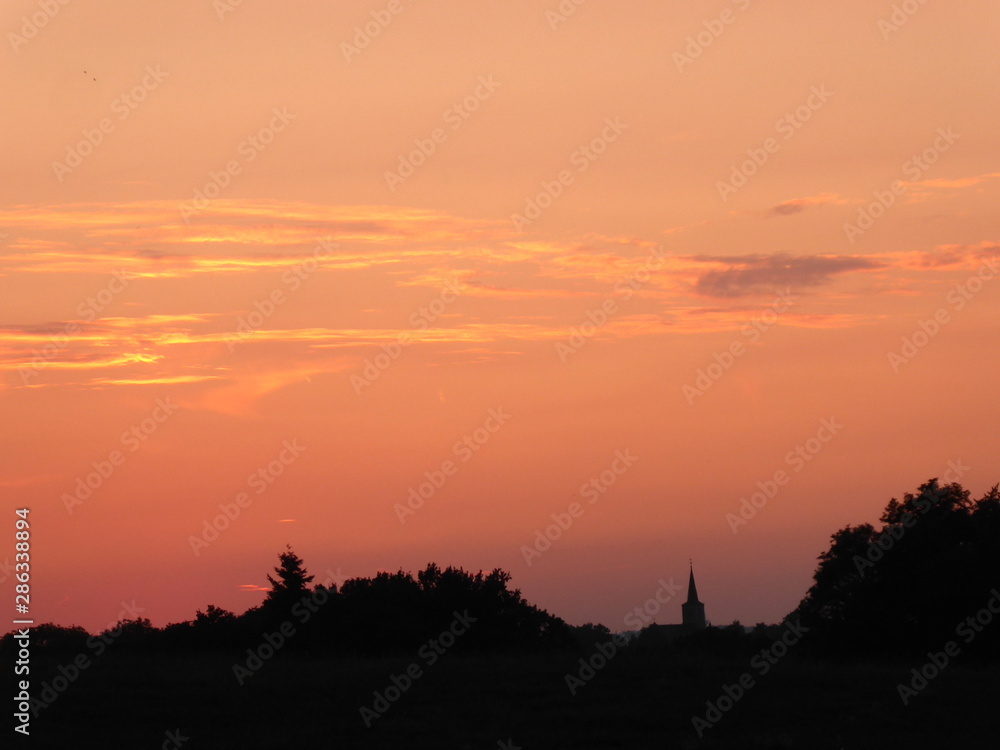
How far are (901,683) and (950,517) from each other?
21.5m

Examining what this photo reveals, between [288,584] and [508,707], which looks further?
[288,584]

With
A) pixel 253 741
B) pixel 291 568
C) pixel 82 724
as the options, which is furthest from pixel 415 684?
pixel 291 568

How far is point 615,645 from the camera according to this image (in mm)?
34281

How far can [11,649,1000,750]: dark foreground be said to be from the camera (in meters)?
24.3

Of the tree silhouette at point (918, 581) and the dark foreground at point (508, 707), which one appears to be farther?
the tree silhouette at point (918, 581)

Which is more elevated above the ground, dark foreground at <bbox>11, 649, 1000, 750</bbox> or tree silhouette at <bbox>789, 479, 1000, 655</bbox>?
tree silhouette at <bbox>789, 479, 1000, 655</bbox>

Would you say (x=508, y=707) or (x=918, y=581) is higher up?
(x=918, y=581)

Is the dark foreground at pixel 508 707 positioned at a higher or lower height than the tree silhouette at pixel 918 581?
lower

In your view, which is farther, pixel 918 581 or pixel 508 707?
pixel 918 581

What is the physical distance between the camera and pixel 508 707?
2709 centimetres

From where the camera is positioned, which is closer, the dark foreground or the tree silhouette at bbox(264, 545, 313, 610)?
the dark foreground

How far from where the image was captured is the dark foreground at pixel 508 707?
2430cm

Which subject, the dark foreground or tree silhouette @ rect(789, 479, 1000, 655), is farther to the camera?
tree silhouette @ rect(789, 479, 1000, 655)

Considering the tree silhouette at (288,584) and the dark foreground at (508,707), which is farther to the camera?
the tree silhouette at (288,584)
